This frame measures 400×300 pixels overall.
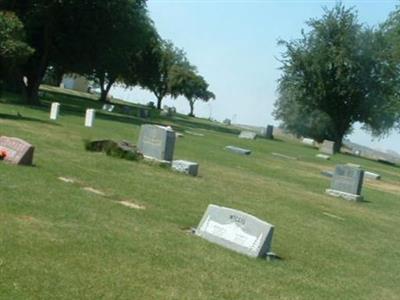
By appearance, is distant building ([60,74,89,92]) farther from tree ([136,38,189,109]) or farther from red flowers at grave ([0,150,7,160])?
red flowers at grave ([0,150,7,160])

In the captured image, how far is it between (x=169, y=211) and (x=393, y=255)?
364 cm

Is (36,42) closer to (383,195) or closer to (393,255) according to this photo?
(383,195)

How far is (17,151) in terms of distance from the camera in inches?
506

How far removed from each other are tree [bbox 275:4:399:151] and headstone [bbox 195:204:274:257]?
45356 mm

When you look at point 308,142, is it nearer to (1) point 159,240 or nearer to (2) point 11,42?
(2) point 11,42

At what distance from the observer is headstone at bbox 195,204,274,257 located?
8945 mm

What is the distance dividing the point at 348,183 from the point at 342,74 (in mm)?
35429

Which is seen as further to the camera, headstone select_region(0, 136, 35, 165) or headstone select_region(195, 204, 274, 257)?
headstone select_region(0, 136, 35, 165)

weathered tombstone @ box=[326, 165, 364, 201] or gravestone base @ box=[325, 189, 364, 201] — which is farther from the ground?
weathered tombstone @ box=[326, 165, 364, 201]

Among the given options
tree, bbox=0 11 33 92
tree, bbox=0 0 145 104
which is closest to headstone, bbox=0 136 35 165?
tree, bbox=0 11 33 92

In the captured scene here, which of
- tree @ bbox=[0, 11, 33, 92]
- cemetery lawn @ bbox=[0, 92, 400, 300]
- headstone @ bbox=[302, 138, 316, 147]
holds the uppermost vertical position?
tree @ bbox=[0, 11, 33, 92]

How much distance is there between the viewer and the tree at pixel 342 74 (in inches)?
2121

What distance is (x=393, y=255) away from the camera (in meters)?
11.2

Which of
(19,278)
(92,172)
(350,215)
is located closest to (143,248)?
(19,278)
